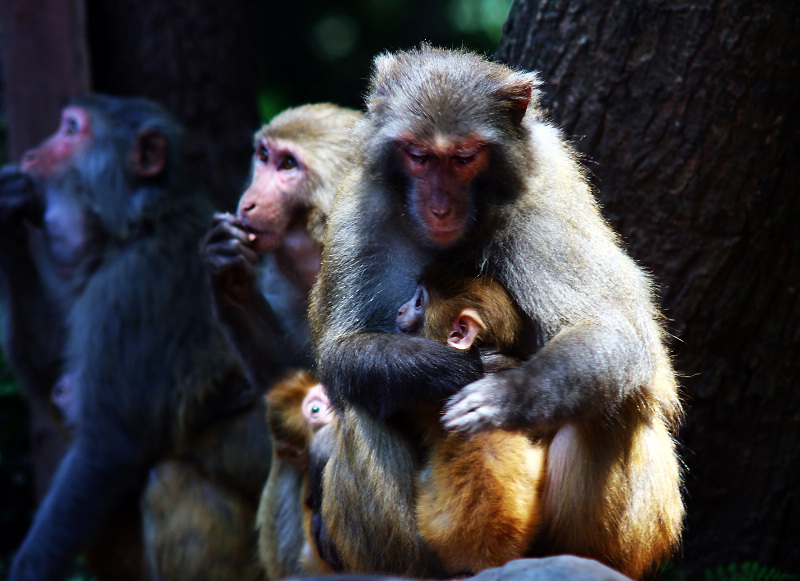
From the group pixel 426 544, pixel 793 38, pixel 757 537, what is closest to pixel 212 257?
pixel 426 544

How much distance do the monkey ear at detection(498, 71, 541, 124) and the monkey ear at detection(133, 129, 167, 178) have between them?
285 cm

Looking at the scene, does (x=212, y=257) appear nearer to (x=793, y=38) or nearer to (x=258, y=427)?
(x=258, y=427)

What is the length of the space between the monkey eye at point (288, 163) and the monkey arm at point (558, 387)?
77.7 inches

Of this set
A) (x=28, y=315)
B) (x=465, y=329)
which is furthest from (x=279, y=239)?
(x=28, y=315)

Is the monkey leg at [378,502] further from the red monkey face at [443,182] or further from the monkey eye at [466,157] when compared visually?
the monkey eye at [466,157]

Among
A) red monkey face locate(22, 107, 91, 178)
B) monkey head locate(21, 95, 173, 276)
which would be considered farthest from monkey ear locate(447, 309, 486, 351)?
red monkey face locate(22, 107, 91, 178)

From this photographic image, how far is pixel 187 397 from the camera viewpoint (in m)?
4.93

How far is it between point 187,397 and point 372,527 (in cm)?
236

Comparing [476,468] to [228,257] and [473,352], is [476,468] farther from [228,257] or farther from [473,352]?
[228,257]

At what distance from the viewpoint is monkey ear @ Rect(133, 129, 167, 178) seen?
5.16 metres

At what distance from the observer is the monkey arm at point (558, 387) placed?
2.51m

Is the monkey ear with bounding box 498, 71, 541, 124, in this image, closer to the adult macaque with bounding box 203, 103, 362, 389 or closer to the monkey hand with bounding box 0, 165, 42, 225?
the adult macaque with bounding box 203, 103, 362, 389

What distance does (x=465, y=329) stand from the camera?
9.02ft

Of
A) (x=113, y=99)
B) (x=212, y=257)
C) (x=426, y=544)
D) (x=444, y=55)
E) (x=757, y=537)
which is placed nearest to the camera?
(x=426, y=544)
